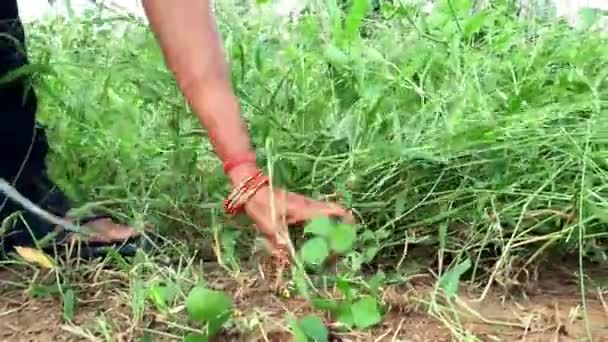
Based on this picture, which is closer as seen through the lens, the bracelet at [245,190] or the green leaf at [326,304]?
the green leaf at [326,304]

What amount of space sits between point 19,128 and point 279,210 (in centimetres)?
62

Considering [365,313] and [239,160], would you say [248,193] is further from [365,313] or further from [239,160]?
[365,313]

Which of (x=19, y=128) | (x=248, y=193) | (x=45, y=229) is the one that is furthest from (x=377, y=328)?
(x=19, y=128)

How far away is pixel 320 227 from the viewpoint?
1324 mm

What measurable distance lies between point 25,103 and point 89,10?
0.97 metres

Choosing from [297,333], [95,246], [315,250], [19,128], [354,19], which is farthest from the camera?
[354,19]

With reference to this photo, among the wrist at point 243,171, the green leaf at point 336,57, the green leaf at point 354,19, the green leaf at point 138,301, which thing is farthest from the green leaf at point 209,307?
the green leaf at point 354,19

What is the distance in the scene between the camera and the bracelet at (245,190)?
1397 mm

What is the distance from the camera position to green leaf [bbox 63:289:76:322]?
1.39 m

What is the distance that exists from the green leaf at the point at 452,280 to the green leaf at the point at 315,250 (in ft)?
0.50

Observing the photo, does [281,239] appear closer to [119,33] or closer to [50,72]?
[50,72]

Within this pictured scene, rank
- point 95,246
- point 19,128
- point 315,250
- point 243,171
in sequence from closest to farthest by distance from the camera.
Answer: point 315,250 < point 243,171 < point 95,246 < point 19,128

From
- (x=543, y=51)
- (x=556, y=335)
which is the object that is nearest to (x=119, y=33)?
(x=543, y=51)

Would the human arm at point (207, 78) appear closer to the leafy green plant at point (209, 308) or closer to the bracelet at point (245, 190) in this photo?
the bracelet at point (245, 190)
